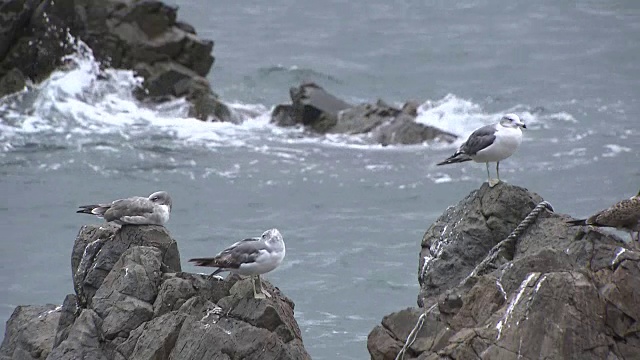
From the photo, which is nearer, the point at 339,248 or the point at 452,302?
the point at 452,302

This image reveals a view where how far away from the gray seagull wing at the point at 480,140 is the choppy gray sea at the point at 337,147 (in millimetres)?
4401

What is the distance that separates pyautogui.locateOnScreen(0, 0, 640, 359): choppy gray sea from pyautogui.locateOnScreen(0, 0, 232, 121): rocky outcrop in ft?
1.30

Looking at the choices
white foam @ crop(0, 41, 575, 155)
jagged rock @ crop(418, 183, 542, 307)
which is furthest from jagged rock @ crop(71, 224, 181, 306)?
white foam @ crop(0, 41, 575, 155)

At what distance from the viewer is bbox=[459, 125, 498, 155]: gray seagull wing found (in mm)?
10094

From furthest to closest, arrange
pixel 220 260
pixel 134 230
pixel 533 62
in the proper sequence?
pixel 533 62
pixel 134 230
pixel 220 260

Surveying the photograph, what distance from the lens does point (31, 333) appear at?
1022 centimetres

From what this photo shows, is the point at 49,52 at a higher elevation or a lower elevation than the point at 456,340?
higher

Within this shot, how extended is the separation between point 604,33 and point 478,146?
2413 centimetres

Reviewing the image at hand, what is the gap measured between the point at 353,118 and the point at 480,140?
14482 millimetres

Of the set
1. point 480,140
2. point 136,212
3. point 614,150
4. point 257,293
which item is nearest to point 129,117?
point 614,150

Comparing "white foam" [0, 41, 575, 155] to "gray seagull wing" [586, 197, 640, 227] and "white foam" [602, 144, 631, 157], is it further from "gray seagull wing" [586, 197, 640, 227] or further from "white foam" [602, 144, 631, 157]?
"gray seagull wing" [586, 197, 640, 227]

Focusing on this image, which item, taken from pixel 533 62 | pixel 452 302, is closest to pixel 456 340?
pixel 452 302

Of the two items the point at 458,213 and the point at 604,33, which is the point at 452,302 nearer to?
the point at 458,213

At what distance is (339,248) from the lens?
18281 millimetres
